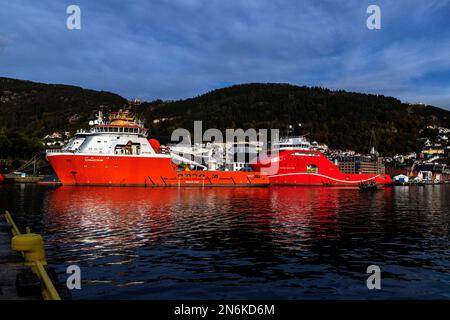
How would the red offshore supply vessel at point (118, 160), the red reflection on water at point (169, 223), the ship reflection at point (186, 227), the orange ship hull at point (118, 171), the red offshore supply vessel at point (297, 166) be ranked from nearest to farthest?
the ship reflection at point (186, 227) → the red reflection on water at point (169, 223) → the orange ship hull at point (118, 171) → the red offshore supply vessel at point (118, 160) → the red offshore supply vessel at point (297, 166)

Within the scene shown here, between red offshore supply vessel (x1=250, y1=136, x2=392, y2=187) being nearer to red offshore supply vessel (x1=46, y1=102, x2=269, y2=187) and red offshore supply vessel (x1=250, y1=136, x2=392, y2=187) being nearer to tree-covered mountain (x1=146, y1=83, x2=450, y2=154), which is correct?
red offshore supply vessel (x1=46, y1=102, x2=269, y2=187)

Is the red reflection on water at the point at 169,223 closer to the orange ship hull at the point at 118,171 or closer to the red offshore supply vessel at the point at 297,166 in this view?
the orange ship hull at the point at 118,171

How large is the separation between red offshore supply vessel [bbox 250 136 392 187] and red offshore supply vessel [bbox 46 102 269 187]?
607 inches

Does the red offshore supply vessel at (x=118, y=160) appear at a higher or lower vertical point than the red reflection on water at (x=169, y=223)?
higher

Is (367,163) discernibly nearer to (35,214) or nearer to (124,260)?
(35,214)

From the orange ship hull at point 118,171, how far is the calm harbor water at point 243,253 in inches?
1130

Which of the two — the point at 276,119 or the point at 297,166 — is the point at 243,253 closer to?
the point at 297,166

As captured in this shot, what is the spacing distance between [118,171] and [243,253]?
145ft

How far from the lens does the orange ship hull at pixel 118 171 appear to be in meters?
55.0

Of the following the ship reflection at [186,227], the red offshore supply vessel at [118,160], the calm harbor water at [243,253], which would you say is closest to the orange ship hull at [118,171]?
the red offshore supply vessel at [118,160]

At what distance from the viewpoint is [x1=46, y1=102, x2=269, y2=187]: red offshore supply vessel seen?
5531cm

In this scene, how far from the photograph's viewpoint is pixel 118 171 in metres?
56.7

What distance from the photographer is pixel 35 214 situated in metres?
25.8
